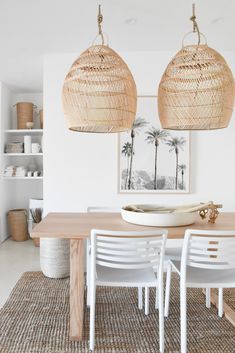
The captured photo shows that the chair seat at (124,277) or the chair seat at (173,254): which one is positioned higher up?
the chair seat at (173,254)

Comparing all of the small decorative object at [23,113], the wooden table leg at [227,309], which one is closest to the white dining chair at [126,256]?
the wooden table leg at [227,309]

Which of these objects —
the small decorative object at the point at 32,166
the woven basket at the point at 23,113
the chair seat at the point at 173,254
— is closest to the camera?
the chair seat at the point at 173,254

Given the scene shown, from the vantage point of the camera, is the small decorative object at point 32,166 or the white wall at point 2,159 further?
the small decorative object at point 32,166

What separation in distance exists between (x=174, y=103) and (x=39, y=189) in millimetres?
4178

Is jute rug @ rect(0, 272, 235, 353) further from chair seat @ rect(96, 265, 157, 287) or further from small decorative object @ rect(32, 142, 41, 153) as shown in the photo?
small decorative object @ rect(32, 142, 41, 153)

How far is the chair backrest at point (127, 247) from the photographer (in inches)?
82.4

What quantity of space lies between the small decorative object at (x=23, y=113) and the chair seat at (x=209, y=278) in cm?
392

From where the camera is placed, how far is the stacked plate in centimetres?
538

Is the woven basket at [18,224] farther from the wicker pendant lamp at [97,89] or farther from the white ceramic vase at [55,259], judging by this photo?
the wicker pendant lamp at [97,89]

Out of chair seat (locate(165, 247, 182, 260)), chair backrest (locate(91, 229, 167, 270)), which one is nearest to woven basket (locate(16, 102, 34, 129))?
chair seat (locate(165, 247, 182, 260))

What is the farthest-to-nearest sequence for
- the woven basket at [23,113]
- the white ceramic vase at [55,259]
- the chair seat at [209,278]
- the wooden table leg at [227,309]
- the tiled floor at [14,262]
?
the woven basket at [23,113]
the white ceramic vase at [55,259]
the tiled floor at [14,262]
the wooden table leg at [227,309]
the chair seat at [209,278]

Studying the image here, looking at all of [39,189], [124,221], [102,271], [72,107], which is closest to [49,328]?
[102,271]

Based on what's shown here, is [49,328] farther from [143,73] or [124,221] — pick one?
[143,73]

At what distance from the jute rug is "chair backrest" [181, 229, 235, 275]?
640mm
